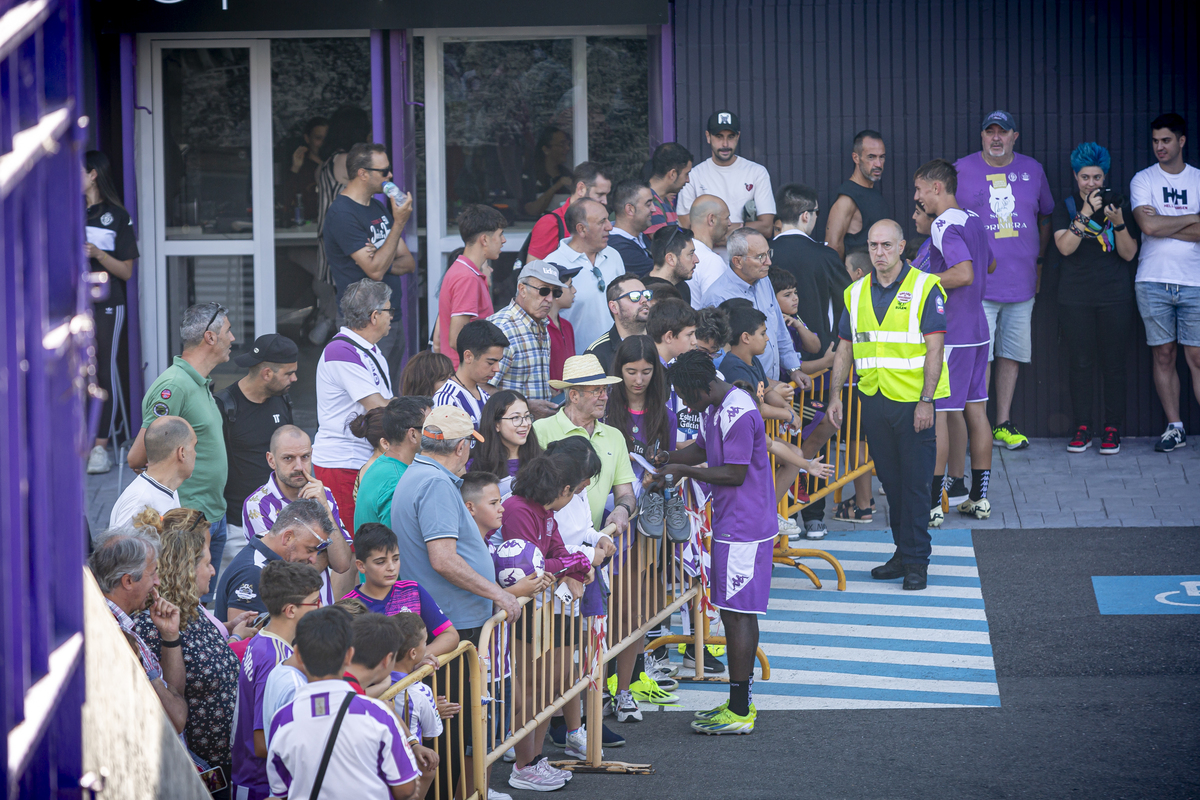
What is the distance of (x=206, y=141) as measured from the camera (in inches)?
464

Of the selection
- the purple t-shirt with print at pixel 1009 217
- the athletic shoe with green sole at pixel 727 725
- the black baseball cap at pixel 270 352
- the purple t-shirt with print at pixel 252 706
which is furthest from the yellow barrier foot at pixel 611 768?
the purple t-shirt with print at pixel 1009 217

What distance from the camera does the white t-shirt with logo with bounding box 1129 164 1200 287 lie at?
35.3 feet

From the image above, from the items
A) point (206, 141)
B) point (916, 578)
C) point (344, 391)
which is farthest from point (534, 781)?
point (206, 141)

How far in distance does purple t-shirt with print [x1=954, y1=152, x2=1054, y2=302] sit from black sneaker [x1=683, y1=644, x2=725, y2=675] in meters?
4.82

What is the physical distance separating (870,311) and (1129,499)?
2.94 metres

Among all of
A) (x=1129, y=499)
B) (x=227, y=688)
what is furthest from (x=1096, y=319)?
(x=227, y=688)

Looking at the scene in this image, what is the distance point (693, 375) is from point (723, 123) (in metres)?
5.01

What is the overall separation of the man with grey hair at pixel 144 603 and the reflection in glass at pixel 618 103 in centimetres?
787

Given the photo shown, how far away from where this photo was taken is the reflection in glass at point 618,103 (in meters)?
11.9

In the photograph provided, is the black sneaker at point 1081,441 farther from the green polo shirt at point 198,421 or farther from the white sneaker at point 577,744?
the green polo shirt at point 198,421

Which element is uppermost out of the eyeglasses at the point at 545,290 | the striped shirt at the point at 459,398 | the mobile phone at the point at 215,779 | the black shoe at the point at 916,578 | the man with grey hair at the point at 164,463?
the eyeglasses at the point at 545,290

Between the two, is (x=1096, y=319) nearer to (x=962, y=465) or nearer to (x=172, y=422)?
(x=962, y=465)

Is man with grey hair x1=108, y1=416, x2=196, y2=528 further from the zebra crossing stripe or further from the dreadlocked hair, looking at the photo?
the zebra crossing stripe

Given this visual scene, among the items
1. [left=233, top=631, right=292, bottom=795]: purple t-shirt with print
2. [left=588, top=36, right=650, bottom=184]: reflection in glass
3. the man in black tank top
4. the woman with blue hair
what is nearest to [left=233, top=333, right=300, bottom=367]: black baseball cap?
[left=233, top=631, right=292, bottom=795]: purple t-shirt with print
